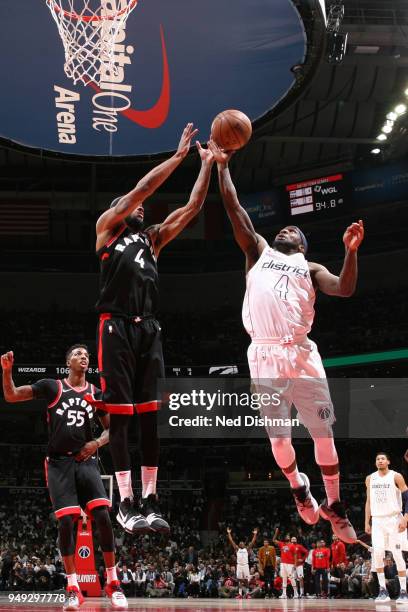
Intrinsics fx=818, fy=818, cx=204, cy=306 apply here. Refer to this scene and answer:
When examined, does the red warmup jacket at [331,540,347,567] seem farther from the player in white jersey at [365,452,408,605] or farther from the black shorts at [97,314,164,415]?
the black shorts at [97,314,164,415]

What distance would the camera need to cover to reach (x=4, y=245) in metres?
29.6

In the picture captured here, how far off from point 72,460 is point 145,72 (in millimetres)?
7824

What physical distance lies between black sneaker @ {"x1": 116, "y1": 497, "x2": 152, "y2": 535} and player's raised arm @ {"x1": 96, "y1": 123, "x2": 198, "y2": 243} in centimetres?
205

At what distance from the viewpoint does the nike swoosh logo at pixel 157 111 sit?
13.6 meters

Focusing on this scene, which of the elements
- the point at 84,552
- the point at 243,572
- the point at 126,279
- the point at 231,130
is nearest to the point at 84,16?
the point at 231,130

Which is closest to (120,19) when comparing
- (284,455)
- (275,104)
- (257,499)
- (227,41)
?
(227,41)

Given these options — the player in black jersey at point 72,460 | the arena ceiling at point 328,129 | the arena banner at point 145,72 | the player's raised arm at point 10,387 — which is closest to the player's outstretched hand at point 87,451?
the player in black jersey at point 72,460

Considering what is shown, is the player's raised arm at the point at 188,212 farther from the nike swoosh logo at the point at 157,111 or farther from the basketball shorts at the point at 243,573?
the basketball shorts at the point at 243,573

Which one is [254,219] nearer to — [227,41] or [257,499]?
[257,499]

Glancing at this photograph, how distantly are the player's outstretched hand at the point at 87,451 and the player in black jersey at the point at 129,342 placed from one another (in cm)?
128

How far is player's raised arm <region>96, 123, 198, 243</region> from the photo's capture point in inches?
244

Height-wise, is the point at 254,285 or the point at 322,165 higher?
the point at 322,165

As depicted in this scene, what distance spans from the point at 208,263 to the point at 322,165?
19.9 ft

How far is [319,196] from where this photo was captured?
2492 centimetres
